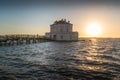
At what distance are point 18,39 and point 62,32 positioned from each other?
27.3 meters

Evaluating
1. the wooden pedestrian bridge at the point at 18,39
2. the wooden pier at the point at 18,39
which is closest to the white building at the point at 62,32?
the wooden pedestrian bridge at the point at 18,39

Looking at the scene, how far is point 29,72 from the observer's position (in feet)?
63.3

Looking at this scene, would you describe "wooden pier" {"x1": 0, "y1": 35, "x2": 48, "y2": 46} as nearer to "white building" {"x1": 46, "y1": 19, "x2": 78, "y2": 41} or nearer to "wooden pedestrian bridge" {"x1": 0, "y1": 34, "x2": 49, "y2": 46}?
"wooden pedestrian bridge" {"x1": 0, "y1": 34, "x2": 49, "y2": 46}

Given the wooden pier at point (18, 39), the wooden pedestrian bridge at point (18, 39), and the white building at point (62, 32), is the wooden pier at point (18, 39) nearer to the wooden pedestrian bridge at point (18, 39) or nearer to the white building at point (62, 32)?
the wooden pedestrian bridge at point (18, 39)

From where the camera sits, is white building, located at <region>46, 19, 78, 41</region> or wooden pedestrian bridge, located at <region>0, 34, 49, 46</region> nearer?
wooden pedestrian bridge, located at <region>0, 34, 49, 46</region>

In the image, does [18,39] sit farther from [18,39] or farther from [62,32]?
[62,32]

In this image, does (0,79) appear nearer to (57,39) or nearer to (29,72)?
(29,72)

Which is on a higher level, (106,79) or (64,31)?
(64,31)

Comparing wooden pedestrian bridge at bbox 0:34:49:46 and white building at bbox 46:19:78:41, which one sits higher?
white building at bbox 46:19:78:41

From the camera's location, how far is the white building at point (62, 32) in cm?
8806

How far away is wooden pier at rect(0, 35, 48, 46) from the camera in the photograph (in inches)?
2399

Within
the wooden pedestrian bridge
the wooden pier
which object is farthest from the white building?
the wooden pier

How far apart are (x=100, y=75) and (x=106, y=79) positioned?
1.38 metres

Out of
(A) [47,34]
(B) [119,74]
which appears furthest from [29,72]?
(A) [47,34]
